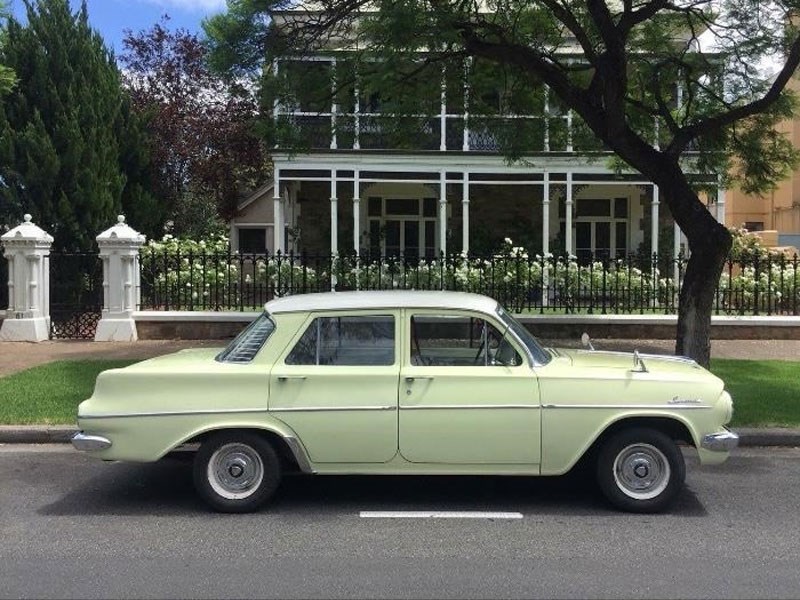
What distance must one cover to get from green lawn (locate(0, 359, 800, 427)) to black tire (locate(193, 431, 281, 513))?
10.3 ft

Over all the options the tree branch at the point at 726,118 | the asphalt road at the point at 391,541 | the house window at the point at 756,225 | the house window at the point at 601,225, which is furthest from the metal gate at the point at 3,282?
the house window at the point at 756,225

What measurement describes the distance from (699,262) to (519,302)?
518 cm

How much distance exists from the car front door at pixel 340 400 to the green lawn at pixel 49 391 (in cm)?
359

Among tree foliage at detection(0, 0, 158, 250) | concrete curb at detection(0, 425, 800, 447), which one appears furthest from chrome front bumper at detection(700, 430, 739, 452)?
tree foliage at detection(0, 0, 158, 250)

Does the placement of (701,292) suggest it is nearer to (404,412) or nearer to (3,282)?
(404,412)

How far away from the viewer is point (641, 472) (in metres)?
5.62

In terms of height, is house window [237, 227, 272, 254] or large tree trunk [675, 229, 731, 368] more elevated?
house window [237, 227, 272, 254]

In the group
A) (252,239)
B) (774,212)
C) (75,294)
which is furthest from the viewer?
(774,212)

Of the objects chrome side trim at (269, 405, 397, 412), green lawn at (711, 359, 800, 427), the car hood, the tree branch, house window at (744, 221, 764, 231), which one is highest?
house window at (744, 221, 764, 231)

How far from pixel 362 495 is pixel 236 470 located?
1.03 meters

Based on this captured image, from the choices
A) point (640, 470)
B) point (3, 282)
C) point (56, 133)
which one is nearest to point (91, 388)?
point (640, 470)

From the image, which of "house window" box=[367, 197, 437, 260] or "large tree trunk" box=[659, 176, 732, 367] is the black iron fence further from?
"house window" box=[367, 197, 437, 260]

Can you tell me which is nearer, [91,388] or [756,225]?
[91,388]

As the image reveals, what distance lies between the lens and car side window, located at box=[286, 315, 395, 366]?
18.6 feet
